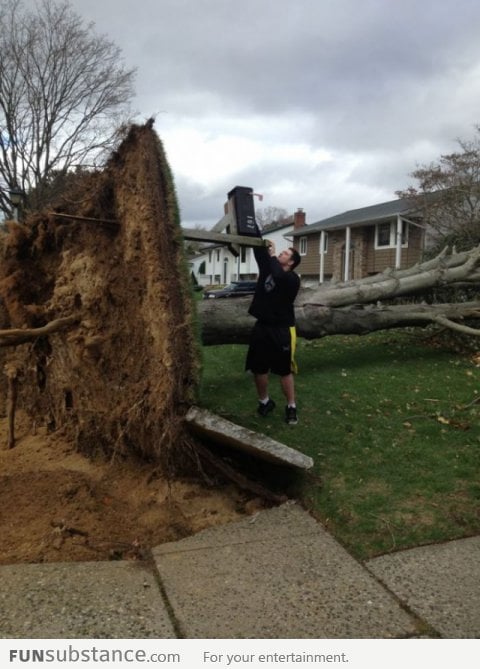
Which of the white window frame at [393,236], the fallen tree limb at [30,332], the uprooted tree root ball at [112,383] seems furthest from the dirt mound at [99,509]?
the white window frame at [393,236]

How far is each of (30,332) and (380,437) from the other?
126 inches

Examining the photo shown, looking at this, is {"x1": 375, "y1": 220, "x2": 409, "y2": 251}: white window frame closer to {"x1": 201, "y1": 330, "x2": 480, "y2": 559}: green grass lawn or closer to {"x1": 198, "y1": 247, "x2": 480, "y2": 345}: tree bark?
{"x1": 198, "y1": 247, "x2": 480, "y2": 345}: tree bark

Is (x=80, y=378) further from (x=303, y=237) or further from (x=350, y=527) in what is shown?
(x=303, y=237)

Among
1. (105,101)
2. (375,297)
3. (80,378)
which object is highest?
(105,101)

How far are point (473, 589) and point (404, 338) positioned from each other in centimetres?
783

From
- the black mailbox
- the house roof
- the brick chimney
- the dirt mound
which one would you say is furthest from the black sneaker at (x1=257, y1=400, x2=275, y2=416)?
the brick chimney

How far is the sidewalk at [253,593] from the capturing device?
116 inches

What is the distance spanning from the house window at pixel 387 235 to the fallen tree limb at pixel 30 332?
24.7 meters

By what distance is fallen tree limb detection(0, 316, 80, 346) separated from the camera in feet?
16.0

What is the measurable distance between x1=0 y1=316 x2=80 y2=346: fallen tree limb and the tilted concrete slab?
161 cm

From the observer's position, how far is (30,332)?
4957mm

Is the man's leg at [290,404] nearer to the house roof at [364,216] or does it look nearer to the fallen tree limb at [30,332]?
the fallen tree limb at [30,332]
